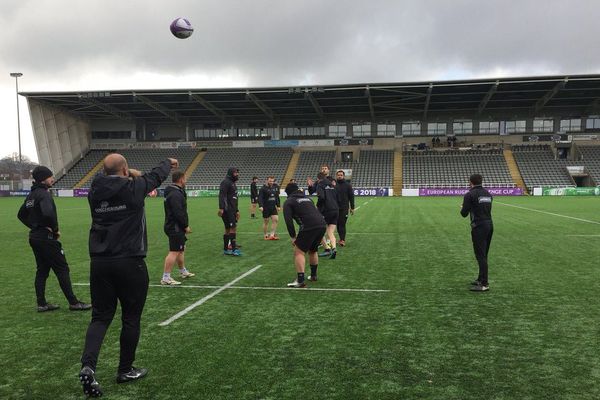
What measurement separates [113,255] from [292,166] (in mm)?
52384

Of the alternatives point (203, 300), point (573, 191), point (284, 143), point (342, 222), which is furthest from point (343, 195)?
point (284, 143)

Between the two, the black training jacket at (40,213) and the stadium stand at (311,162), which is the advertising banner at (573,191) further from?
the black training jacket at (40,213)

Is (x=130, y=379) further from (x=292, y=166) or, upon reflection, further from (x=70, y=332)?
(x=292, y=166)

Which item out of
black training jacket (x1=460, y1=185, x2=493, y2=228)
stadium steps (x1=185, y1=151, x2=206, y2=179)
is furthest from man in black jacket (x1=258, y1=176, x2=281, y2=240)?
stadium steps (x1=185, y1=151, x2=206, y2=179)

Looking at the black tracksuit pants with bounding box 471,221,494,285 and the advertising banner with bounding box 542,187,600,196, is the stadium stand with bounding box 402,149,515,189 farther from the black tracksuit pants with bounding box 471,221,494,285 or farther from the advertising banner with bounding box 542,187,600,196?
the black tracksuit pants with bounding box 471,221,494,285

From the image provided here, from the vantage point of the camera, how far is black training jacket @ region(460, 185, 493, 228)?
7.57m

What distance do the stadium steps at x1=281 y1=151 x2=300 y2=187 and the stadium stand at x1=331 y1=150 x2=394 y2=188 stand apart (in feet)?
15.6

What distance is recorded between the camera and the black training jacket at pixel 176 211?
26.4ft

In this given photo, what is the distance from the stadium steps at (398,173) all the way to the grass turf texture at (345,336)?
38675mm

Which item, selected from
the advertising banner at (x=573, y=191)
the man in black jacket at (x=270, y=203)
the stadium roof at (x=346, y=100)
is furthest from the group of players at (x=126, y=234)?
the advertising banner at (x=573, y=191)

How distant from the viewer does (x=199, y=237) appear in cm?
1506

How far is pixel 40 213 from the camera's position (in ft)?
20.2

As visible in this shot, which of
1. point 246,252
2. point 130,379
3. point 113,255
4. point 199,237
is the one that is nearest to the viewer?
point 113,255

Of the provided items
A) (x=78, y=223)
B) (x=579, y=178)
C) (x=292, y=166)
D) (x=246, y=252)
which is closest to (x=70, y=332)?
(x=246, y=252)
